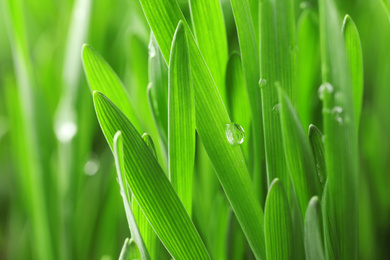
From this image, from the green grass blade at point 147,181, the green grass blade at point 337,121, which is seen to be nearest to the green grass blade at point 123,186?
the green grass blade at point 147,181

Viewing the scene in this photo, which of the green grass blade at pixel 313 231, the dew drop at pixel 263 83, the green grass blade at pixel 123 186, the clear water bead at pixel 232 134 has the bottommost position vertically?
the green grass blade at pixel 313 231

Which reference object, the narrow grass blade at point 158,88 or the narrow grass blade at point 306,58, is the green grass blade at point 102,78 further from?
the narrow grass blade at point 306,58

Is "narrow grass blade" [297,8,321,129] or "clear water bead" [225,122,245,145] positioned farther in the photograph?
"narrow grass blade" [297,8,321,129]

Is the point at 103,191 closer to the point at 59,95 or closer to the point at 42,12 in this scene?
the point at 59,95

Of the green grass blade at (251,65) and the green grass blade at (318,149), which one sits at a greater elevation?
the green grass blade at (251,65)

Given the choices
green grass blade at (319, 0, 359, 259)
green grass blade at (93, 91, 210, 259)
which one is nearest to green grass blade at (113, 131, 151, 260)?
green grass blade at (93, 91, 210, 259)

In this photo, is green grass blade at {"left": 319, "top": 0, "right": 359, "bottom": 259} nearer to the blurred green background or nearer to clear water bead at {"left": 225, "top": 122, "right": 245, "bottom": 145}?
clear water bead at {"left": 225, "top": 122, "right": 245, "bottom": 145}
